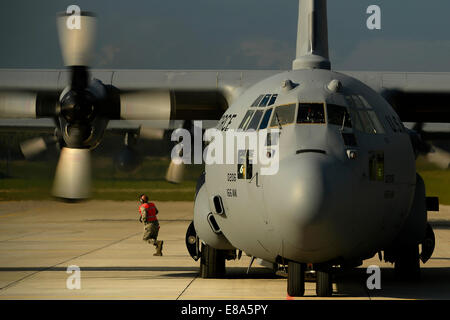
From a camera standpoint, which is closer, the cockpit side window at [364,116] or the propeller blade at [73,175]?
the cockpit side window at [364,116]

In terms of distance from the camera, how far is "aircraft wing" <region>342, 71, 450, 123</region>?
643 inches

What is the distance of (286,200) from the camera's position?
10.3 metres

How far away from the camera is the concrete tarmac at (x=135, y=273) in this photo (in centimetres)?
1277

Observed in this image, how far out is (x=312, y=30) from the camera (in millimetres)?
15633

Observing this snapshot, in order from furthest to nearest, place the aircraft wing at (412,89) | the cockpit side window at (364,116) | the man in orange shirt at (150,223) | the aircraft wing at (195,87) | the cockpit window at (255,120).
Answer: the man in orange shirt at (150,223) < the aircraft wing at (195,87) < the aircraft wing at (412,89) < the cockpit window at (255,120) < the cockpit side window at (364,116)

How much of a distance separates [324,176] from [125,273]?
267 inches

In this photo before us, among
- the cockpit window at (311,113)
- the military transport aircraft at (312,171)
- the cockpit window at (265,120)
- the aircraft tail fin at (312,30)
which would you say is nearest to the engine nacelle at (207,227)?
the military transport aircraft at (312,171)

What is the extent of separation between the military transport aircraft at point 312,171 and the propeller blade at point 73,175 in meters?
0.59

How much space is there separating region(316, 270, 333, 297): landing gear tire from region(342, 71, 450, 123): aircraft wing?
5.56 meters

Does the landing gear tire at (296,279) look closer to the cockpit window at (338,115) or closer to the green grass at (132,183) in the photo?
the cockpit window at (338,115)

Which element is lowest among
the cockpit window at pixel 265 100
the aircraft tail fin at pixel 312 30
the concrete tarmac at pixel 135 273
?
the concrete tarmac at pixel 135 273

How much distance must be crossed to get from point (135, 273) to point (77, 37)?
16.4 ft

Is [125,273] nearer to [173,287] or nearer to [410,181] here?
[173,287]
